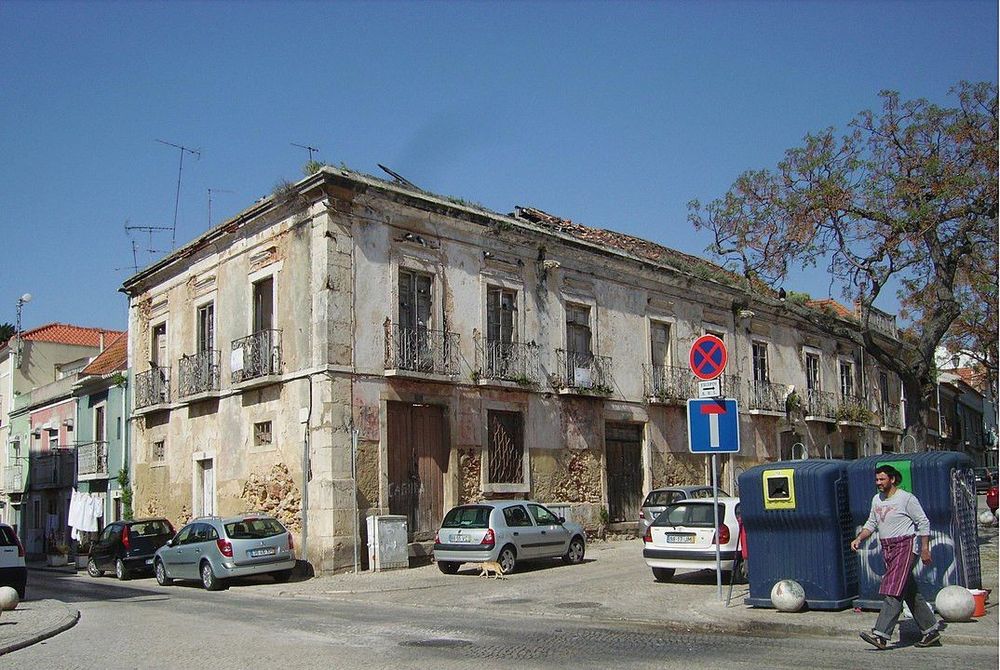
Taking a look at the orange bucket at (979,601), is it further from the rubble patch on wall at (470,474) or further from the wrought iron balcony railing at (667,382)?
the wrought iron balcony railing at (667,382)

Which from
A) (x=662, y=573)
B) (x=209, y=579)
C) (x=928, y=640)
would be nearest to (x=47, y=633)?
(x=209, y=579)

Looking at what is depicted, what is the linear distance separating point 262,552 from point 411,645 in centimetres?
990

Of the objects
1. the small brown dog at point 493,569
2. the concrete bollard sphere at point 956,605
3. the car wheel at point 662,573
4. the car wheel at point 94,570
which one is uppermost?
the concrete bollard sphere at point 956,605

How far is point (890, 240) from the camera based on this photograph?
706 inches

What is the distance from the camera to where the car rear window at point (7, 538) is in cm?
1630

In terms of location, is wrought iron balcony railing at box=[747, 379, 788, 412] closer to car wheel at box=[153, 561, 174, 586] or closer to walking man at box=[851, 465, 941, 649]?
car wheel at box=[153, 561, 174, 586]

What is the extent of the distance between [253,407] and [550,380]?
7.35 m

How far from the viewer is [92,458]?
32.8 metres

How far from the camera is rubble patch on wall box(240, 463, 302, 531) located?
21375mm

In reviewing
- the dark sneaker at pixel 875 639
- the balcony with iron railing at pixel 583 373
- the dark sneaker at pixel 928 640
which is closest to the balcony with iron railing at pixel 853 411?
the balcony with iron railing at pixel 583 373

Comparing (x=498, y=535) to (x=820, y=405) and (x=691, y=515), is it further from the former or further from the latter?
(x=820, y=405)

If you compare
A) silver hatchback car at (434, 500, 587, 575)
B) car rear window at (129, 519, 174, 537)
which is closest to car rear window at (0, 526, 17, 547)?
car rear window at (129, 519, 174, 537)

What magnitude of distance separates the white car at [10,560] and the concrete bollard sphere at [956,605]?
13.8m

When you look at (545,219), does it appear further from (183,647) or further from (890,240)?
(183,647)
